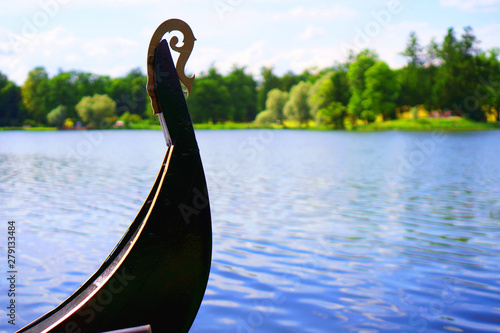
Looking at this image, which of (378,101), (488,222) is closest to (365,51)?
(378,101)

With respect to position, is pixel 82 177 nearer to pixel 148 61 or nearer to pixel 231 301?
pixel 231 301

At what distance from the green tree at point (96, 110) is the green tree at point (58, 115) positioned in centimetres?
746

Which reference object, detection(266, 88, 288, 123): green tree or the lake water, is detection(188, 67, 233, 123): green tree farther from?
the lake water

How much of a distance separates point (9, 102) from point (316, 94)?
53.0 m

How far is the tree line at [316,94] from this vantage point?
7006 cm

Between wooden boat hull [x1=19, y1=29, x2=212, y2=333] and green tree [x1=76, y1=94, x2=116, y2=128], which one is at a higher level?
green tree [x1=76, y1=94, x2=116, y2=128]

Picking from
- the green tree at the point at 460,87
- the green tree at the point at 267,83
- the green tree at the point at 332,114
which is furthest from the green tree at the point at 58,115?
the green tree at the point at 460,87

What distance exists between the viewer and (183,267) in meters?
3.38

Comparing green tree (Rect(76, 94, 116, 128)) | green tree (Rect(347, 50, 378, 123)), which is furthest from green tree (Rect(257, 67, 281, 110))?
green tree (Rect(76, 94, 116, 128))

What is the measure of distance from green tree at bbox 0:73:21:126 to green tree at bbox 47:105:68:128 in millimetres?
9095

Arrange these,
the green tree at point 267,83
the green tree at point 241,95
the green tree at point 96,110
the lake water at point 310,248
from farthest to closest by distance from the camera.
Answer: the green tree at point 267,83 → the green tree at point 241,95 → the green tree at point 96,110 → the lake water at point 310,248

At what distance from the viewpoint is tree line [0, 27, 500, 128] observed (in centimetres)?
7006

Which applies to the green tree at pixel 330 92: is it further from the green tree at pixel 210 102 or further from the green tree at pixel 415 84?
the green tree at pixel 210 102

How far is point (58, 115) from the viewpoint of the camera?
79.6 m
